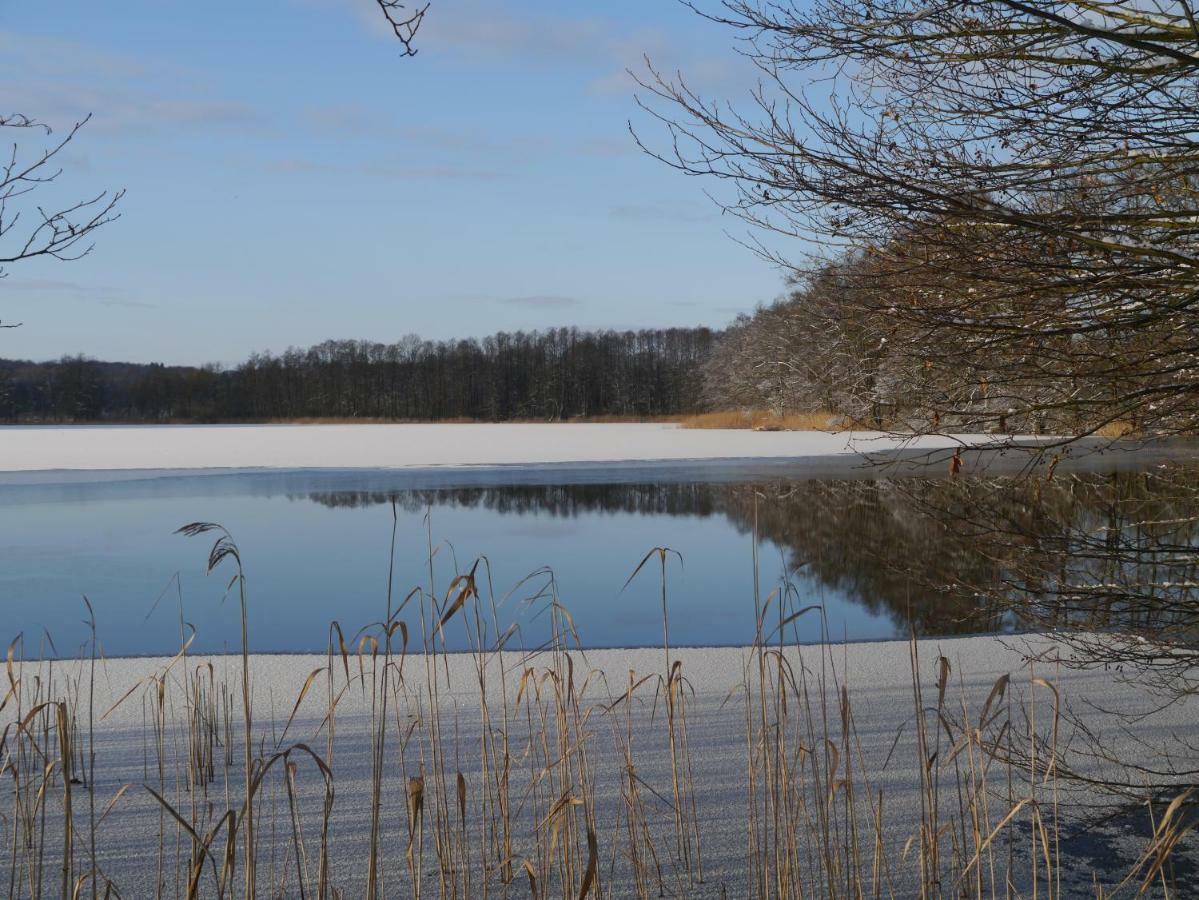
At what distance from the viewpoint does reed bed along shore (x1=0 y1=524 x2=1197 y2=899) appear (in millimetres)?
2371

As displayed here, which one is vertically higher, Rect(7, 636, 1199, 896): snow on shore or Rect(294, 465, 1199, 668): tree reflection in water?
Rect(294, 465, 1199, 668): tree reflection in water

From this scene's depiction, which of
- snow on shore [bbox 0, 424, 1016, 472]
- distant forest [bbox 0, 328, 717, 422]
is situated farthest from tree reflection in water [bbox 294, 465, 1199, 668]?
distant forest [bbox 0, 328, 717, 422]

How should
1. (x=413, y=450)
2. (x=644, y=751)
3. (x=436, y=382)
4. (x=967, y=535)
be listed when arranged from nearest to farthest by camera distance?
(x=967, y=535), (x=644, y=751), (x=413, y=450), (x=436, y=382)


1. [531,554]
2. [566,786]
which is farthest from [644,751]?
[531,554]

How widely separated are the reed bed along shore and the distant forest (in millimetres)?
55713

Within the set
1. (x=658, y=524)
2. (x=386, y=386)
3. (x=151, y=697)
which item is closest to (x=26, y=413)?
(x=386, y=386)

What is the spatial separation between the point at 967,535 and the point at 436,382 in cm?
6455

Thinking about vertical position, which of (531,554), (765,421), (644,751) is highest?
(765,421)

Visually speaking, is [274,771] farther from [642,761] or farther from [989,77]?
[989,77]

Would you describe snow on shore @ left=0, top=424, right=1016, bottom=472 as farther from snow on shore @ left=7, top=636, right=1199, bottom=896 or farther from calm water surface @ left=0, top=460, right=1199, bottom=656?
snow on shore @ left=7, top=636, right=1199, bottom=896

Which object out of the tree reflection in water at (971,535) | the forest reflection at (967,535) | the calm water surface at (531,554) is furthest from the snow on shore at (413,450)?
the calm water surface at (531,554)

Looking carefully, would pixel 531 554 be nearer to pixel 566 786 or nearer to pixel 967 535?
pixel 967 535

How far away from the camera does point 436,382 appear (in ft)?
218

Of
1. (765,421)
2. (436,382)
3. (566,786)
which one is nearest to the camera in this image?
(566,786)
